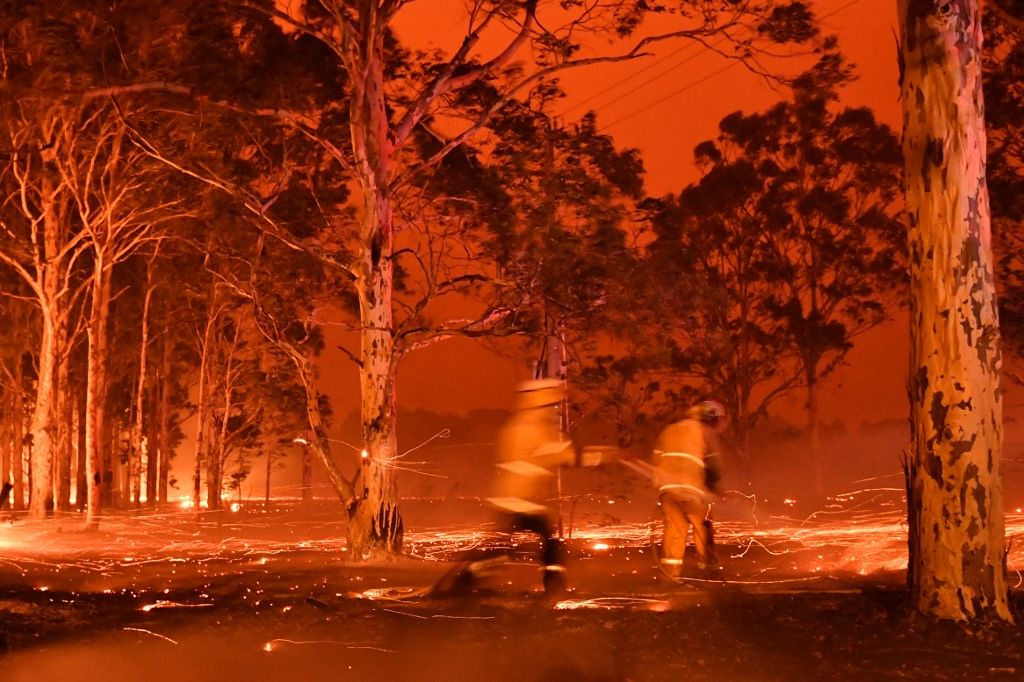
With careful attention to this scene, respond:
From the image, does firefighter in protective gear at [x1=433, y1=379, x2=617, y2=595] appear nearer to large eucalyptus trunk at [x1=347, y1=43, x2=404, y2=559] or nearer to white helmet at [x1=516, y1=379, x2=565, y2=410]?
white helmet at [x1=516, y1=379, x2=565, y2=410]

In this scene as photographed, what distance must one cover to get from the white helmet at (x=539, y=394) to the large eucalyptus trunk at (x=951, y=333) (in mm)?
2515

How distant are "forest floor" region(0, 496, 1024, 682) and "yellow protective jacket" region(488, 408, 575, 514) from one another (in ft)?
1.64

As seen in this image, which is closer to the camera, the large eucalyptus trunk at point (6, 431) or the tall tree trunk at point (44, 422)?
the tall tree trunk at point (44, 422)

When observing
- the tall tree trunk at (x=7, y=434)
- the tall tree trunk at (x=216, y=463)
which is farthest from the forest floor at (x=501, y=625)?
the tall tree trunk at (x=7, y=434)

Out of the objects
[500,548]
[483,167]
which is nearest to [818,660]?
[500,548]

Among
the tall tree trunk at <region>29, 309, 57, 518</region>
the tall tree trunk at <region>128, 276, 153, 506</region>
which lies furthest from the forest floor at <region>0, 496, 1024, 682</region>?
the tall tree trunk at <region>128, 276, 153, 506</region>

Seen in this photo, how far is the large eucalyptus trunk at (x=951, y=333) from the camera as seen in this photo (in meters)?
7.34

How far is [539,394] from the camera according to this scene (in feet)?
26.6

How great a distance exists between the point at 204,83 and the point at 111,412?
118 ft

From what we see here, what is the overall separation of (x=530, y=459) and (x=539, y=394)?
49 centimetres

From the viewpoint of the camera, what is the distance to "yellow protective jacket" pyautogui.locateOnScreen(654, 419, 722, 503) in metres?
9.48

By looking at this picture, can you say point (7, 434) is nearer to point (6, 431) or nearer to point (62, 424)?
point (6, 431)

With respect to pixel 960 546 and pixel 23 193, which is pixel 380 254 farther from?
pixel 23 193

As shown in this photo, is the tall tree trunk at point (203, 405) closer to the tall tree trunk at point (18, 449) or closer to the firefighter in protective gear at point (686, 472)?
the tall tree trunk at point (18, 449)
